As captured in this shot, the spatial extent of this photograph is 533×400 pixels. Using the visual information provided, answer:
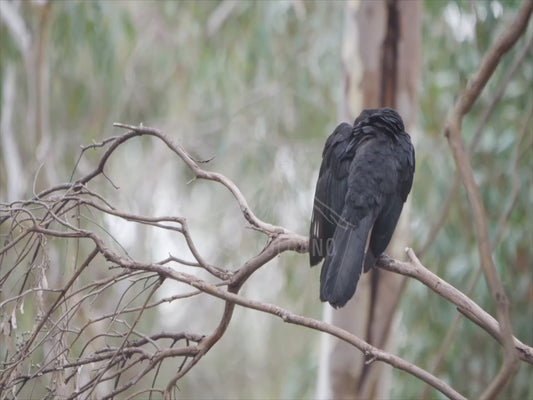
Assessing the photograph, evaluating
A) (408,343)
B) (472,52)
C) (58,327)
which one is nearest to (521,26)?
(58,327)

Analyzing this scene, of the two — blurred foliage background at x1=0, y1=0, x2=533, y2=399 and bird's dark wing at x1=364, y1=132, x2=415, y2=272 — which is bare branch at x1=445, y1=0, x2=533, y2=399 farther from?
blurred foliage background at x1=0, y1=0, x2=533, y2=399

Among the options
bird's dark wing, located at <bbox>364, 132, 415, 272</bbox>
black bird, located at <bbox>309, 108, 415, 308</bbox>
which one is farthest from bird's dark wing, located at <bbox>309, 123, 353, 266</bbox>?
bird's dark wing, located at <bbox>364, 132, 415, 272</bbox>

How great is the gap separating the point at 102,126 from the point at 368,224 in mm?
4534

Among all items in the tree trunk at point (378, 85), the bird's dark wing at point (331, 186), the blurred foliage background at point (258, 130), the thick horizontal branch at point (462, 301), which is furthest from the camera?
the blurred foliage background at point (258, 130)

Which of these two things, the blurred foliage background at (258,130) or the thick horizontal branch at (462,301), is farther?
the blurred foliage background at (258,130)

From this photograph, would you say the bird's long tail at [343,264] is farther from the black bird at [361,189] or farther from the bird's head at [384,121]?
the bird's head at [384,121]

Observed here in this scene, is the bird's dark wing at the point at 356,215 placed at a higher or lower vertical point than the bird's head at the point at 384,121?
lower

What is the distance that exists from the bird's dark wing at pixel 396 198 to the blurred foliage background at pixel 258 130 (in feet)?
5.44

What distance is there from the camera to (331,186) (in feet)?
9.31

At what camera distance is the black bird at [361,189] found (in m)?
2.56

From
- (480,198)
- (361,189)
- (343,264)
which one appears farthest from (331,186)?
(480,198)

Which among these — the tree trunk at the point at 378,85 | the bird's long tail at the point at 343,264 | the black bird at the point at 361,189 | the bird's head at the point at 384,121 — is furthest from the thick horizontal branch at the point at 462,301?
the tree trunk at the point at 378,85

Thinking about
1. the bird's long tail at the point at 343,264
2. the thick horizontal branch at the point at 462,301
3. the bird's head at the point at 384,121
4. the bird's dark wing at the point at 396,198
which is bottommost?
the thick horizontal branch at the point at 462,301

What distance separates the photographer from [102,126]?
6840 millimetres
